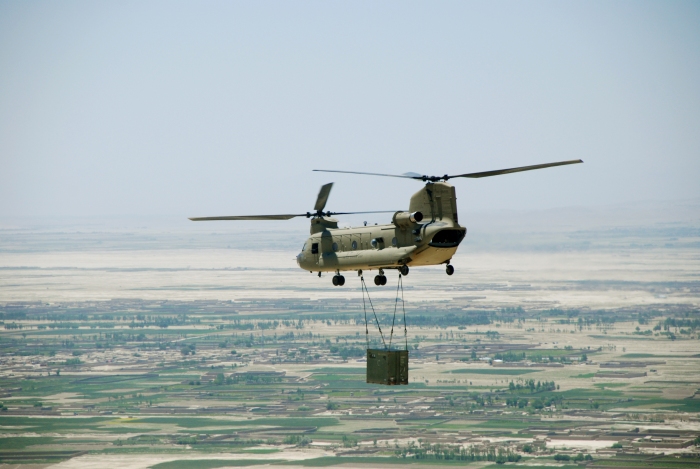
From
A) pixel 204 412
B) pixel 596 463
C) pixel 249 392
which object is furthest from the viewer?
pixel 249 392

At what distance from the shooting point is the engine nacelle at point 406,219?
165 ft

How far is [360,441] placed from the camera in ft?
499

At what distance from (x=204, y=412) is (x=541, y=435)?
2078 inches

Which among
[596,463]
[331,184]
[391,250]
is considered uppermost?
[331,184]

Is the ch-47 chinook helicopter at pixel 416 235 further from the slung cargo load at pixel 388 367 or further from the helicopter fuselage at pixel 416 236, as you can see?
the slung cargo load at pixel 388 367

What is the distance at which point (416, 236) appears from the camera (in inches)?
1975

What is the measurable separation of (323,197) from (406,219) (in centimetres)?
795

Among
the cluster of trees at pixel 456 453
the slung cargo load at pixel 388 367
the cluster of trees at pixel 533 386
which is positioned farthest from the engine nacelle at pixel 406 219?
the cluster of trees at pixel 533 386

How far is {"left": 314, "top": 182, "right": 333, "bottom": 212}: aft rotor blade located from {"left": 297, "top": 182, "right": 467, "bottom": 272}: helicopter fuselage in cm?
418

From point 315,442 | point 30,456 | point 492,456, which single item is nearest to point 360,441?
point 315,442

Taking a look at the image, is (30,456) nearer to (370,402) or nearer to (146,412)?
(146,412)

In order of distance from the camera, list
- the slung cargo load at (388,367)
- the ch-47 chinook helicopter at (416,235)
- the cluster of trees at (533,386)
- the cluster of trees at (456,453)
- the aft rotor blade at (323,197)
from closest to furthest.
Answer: the ch-47 chinook helicopter at (416,235) < the slung cargo load at (388,367) < the aft rotor blade at (323,197) < the cluster of trees at (456,453) < the cluster of trees at (533,386)

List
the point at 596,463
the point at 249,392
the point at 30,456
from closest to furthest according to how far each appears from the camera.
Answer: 1. the point at 596,463
2. the point at 30,456
3. the point at 249,392

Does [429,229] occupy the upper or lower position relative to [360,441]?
upper
